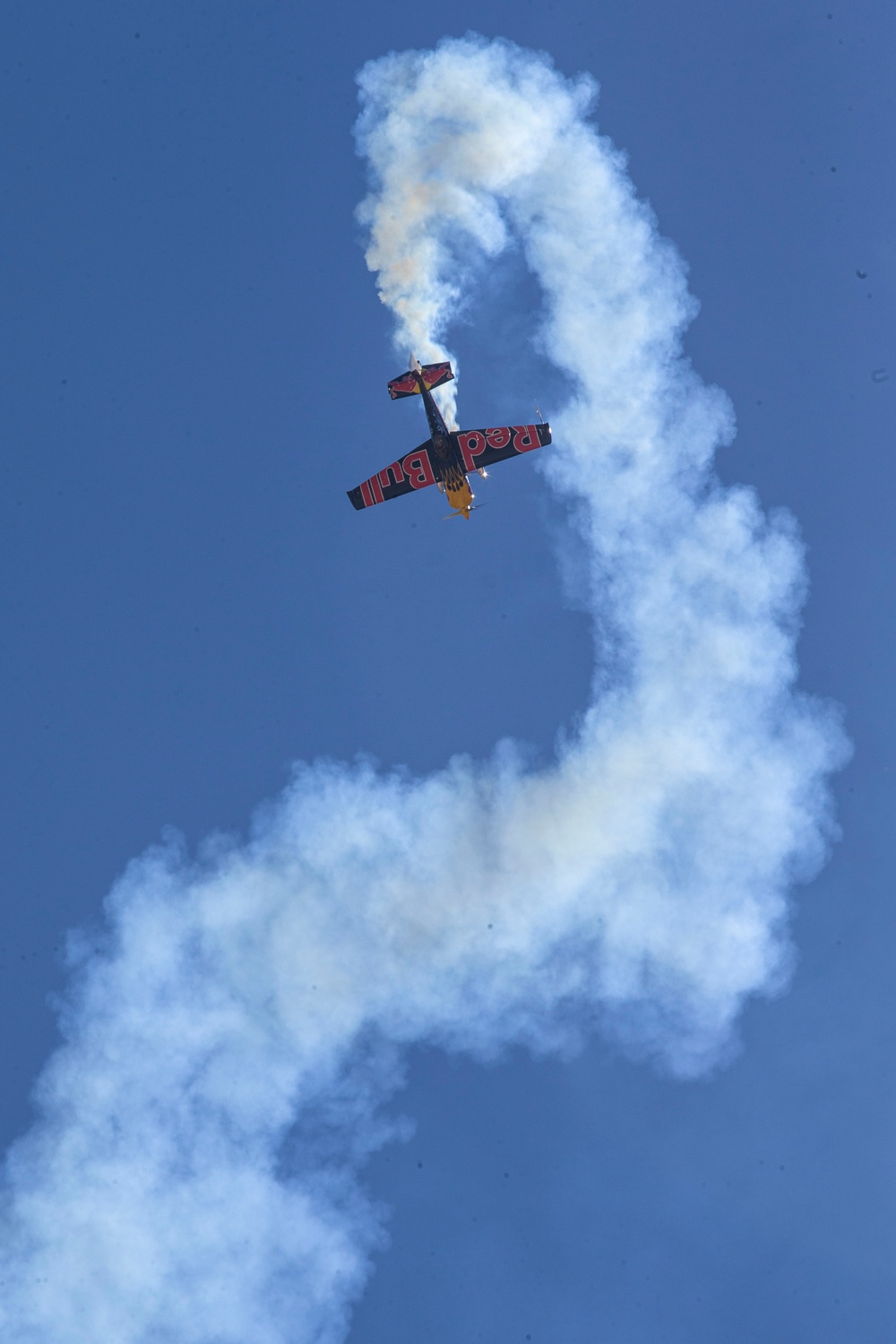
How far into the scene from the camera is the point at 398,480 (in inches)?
2505

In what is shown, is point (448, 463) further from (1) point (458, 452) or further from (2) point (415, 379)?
(2) point (415, 379)

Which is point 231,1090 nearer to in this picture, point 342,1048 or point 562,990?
point 342,1048

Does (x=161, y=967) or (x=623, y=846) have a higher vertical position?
(x=623, y=846)

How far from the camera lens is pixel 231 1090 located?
61.0 m

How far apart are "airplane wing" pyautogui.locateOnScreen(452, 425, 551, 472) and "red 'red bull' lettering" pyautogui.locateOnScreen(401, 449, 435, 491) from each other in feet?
7.39

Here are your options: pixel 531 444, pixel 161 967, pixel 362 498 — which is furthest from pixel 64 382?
pixel 161 967

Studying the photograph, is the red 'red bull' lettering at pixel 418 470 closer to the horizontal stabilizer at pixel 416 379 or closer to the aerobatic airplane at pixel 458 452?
the aerobatic airplane at pixel 458 452

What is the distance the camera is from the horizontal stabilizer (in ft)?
195

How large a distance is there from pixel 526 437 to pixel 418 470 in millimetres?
6237

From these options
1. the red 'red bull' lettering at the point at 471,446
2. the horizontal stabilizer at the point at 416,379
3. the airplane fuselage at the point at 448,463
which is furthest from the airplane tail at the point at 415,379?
the red 'red bull' lettering at the point at 471,446

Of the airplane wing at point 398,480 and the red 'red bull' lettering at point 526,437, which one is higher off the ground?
the red 'red bull' lettering at point 526,437

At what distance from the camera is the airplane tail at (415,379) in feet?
195

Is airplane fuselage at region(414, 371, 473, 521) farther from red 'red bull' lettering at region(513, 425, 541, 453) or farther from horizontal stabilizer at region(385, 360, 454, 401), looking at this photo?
red 'red bull' lettering at region(513, 425, 541, 453)

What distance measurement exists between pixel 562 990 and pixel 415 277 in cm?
3850
